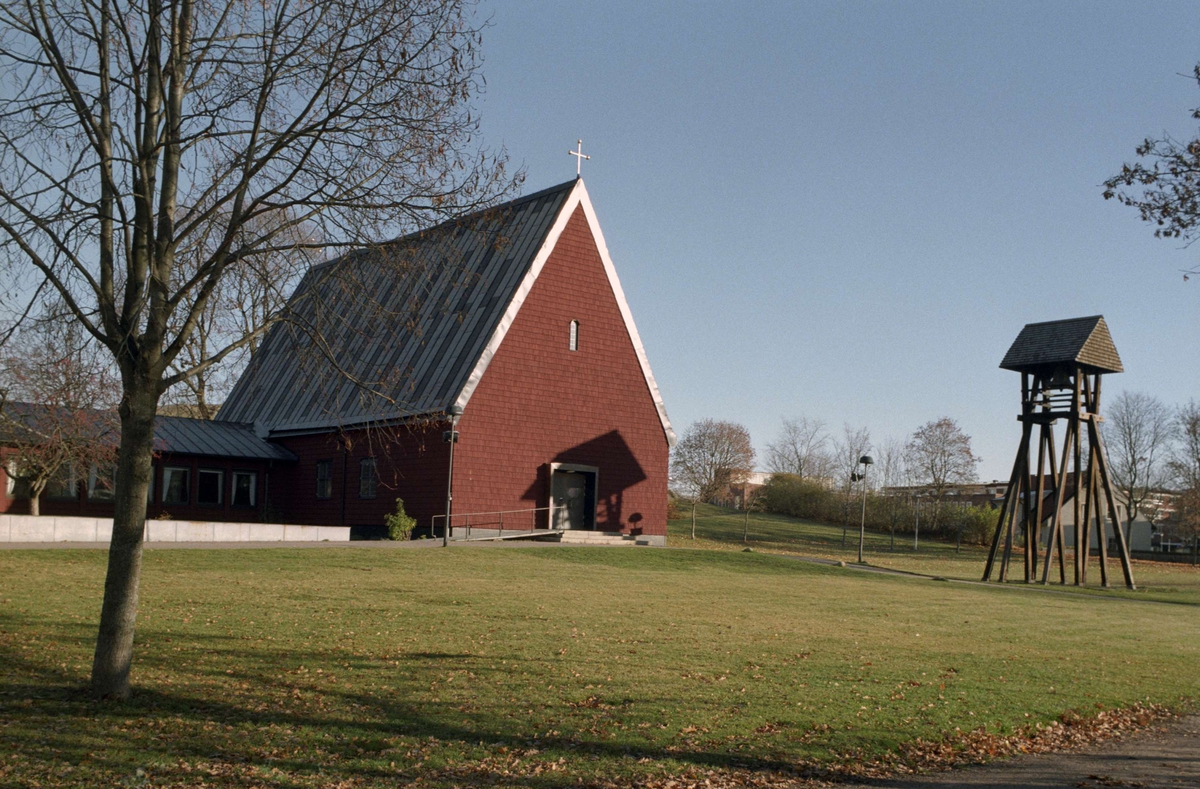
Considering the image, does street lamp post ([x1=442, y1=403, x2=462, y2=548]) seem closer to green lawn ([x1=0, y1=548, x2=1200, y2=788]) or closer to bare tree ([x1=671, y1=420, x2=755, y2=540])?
green lawn ([x1=0, y1=548, x2=1200, y2=788])

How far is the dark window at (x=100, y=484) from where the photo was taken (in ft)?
115

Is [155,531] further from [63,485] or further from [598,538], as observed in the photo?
[598,538]

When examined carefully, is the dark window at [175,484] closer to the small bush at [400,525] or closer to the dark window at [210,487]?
the dark window at [210,487]

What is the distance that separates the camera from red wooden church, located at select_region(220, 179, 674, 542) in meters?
32.4

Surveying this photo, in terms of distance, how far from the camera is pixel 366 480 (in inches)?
1420

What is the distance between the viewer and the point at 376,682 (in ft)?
35.2

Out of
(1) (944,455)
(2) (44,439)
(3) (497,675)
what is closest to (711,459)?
(1) (944,455)

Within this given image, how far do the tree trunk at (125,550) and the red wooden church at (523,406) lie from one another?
68.6 feet

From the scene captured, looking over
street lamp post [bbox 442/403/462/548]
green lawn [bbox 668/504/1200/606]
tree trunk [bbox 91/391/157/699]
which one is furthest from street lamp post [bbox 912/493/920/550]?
tree trunk [bbox 91/391/157/699]

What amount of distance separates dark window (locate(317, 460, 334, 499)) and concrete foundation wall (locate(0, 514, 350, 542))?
7.65m

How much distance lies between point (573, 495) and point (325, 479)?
938 cm

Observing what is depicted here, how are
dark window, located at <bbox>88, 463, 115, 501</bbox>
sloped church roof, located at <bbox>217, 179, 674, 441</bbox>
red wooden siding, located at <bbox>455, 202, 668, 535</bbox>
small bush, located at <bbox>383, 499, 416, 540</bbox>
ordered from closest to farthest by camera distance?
small bush, located at <bbox>383, 499, 416, 540</bbox> → sloped church roof, located at <bbox>217, 179, 674, 441</bbox> → red wooden siding, located at <bbox>455, 202, 668, 535</bbox> → dark window, located at <bbox>88, 463, 115, 501</bbox>

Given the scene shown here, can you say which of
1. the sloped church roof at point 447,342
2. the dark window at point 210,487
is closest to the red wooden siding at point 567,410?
the sloped church roof at point 447,342

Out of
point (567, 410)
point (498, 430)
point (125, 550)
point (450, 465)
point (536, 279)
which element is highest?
point (536, 279)
